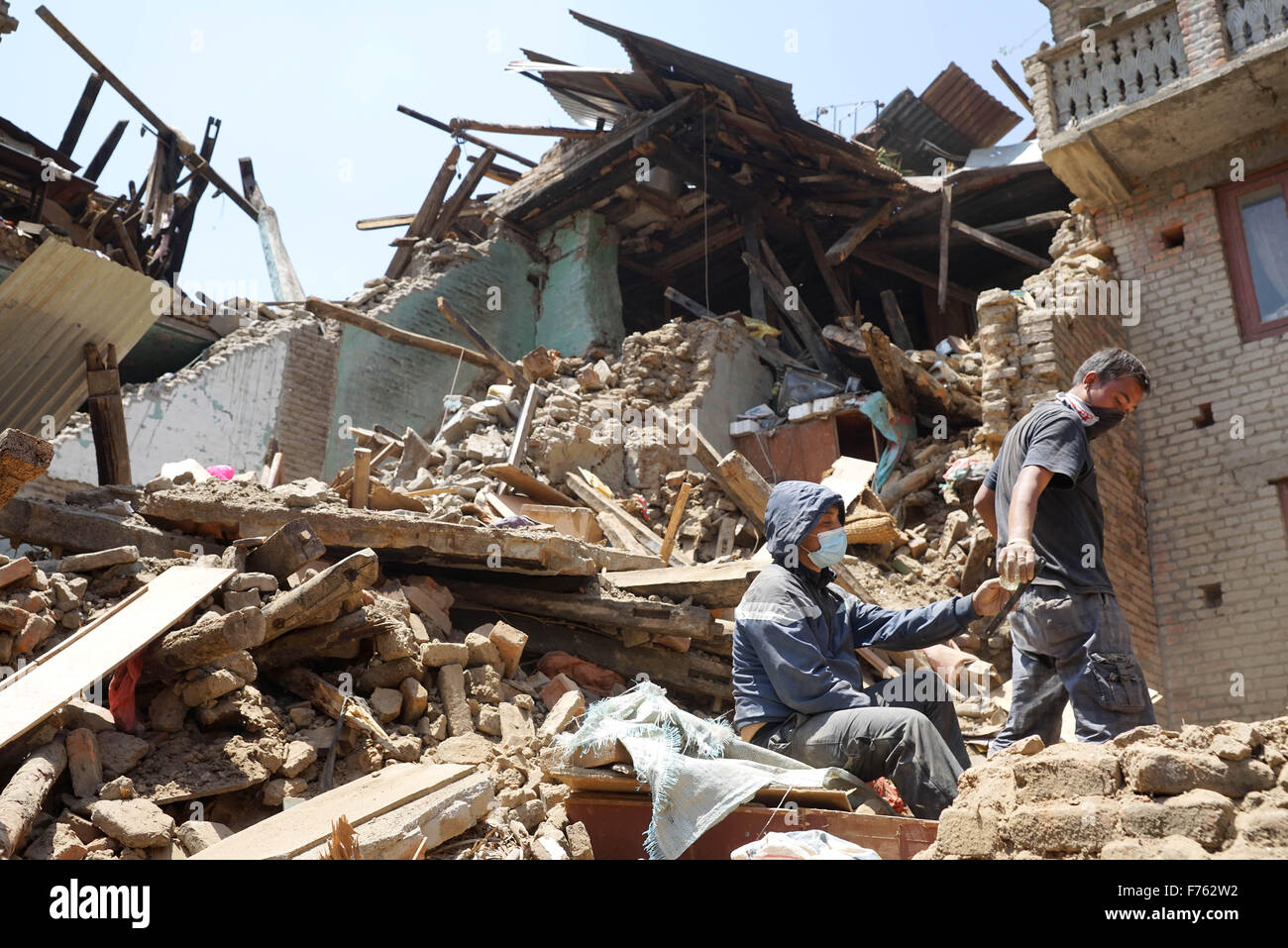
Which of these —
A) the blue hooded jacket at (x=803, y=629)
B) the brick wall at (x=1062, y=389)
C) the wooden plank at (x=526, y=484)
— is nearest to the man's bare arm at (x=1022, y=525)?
the blue hooded jacket at (x=803, y=629)

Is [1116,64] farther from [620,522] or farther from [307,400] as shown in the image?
[307,400]

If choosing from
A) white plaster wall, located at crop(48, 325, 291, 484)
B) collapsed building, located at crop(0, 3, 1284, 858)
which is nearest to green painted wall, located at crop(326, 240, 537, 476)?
collapsed building, located at crop(0, 3, 1284, 858)

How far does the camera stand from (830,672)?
4.06 metres

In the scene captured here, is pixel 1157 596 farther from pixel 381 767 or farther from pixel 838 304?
pixel 381 767

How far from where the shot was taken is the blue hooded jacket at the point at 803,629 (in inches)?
158

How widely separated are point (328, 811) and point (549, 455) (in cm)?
740

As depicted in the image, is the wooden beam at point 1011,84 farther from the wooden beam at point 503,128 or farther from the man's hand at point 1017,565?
the man's hand at point 1017,565

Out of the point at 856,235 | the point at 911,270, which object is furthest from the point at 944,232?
the point at 911,270

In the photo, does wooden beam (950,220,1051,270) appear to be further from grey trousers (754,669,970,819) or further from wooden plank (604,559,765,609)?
grey trousers (754,669,970,819)

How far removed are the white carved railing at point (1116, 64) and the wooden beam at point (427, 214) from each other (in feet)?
27.1

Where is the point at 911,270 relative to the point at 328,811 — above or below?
above

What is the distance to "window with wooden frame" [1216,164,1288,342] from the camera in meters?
9.61

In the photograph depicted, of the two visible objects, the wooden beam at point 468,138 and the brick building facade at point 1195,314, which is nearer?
the brick building facade at point 1195,314
